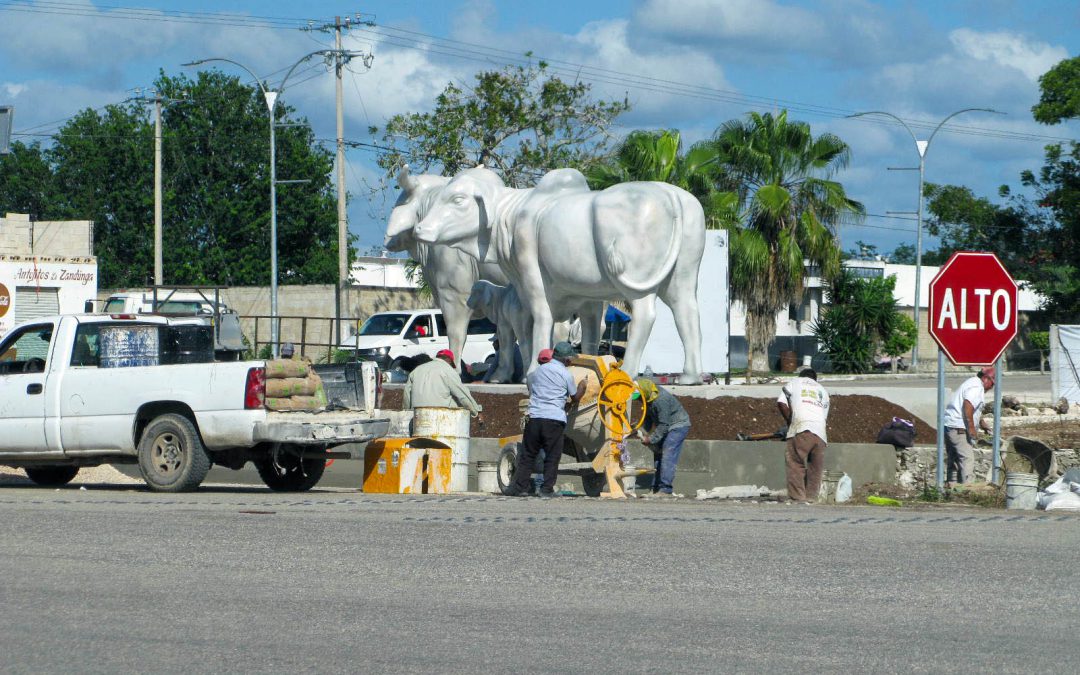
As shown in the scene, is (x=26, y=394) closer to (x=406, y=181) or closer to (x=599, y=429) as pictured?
(x=599, y=429)

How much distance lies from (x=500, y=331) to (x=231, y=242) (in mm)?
46556

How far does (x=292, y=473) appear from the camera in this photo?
16688mm

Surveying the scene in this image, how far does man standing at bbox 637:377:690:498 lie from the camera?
17.3 m

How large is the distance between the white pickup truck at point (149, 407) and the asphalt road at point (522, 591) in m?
1.51

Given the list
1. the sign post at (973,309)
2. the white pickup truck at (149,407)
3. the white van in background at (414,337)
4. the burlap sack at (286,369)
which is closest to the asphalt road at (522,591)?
the white pickup truck at (149,407)

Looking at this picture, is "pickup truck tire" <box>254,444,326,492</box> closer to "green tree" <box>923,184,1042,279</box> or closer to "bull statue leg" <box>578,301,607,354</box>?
"bull statue leg" <box>578,301,607,354</box>

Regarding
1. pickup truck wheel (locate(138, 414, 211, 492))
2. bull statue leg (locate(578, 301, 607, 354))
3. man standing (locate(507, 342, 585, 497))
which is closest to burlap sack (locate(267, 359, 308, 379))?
pickup truck wheel (locate(138, 414, 211, 492))

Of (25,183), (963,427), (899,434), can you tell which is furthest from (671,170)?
(25,183)

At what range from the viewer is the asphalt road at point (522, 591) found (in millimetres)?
6863

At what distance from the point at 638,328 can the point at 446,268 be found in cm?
428

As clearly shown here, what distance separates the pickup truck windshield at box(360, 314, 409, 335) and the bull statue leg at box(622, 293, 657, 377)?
16003 mm

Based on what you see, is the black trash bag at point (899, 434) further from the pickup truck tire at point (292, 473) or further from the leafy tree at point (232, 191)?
the leafy tree at point (232, 191)

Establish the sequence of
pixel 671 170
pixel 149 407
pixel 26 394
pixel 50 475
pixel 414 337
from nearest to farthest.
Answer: pixel 149 407 < pixel 26 394 < pixel 50 475 < pixel 414 337 < pixel 671 170

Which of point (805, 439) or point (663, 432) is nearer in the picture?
point (805, 439)
